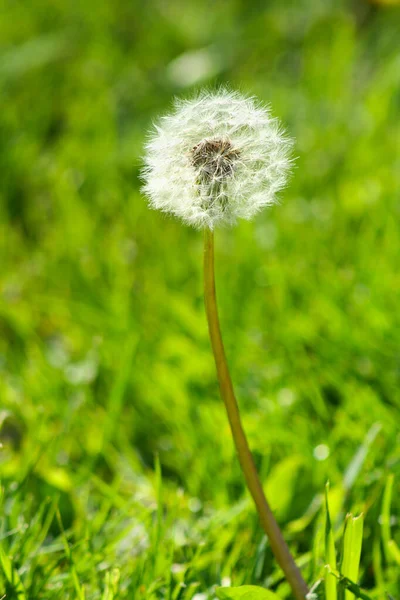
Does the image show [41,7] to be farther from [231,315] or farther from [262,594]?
[262,594]

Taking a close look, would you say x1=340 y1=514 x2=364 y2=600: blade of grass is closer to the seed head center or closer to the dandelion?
the dandelion

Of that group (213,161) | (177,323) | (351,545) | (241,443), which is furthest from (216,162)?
(177,323)

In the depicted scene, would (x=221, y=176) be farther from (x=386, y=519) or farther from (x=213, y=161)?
(x=386, y=519)

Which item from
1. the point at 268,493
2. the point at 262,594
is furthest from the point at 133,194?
the point at 262,594

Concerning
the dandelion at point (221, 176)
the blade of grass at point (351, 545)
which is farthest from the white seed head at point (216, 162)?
the blade of grass at point (351, 545)

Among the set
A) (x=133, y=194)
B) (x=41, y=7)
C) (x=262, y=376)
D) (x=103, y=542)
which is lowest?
(x=103, y=542)

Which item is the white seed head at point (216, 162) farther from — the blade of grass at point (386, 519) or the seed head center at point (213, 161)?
the blade of grass at point (386, 519)

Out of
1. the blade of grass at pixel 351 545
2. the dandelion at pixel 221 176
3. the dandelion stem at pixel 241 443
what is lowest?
the blade of grass at pixel 351 545
